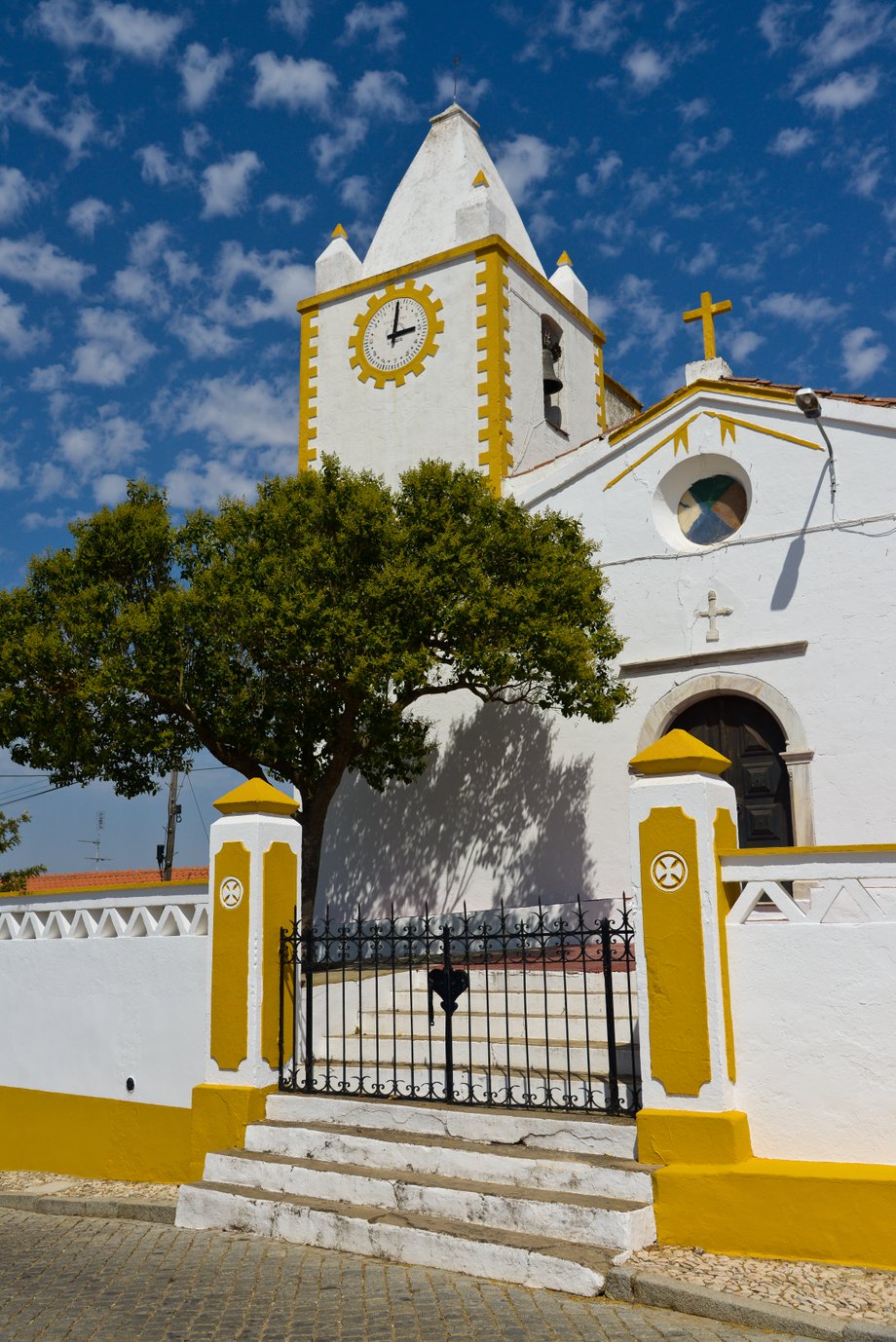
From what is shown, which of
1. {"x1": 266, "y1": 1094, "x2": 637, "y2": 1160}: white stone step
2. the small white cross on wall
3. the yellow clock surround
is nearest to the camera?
{"x1": 266, "y1": 1094, "x2": 637, "y2": 1160}: white stone step

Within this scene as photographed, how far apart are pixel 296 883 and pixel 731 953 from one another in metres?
3.45

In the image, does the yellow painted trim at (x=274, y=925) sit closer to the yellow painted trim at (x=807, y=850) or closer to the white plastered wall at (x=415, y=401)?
the yellow painted trim at (x=807, y=850)

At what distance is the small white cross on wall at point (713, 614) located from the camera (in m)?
12.1

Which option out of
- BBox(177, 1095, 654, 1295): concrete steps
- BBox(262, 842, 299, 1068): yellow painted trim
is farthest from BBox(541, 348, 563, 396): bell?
BBox(177, 1095, 654, 1295): concrete steps

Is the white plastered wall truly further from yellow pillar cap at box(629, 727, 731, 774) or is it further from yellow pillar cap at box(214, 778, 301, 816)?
yellow pillar cap at box(629, 727, 731, 774)

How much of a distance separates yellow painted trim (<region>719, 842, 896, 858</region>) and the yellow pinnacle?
8.34 metres

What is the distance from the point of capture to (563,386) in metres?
16.9

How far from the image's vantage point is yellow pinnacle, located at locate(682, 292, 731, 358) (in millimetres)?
13094

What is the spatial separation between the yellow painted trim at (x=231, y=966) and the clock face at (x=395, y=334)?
974 cm

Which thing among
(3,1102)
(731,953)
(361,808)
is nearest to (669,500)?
(361,808)

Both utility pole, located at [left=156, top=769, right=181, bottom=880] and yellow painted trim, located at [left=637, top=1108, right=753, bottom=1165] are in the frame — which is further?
utility pole, located at [left=156, top=769, right=181, bottom=880]

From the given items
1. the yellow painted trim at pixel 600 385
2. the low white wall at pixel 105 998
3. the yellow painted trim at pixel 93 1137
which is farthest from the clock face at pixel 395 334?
the yellow painted trim at pixel 93 1137

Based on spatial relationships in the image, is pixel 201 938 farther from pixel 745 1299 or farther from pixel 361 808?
pixel 361 808

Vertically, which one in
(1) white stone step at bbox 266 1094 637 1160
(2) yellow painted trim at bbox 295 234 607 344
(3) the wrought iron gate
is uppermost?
(2) yellow painted trim at bbox 295 234 607 344
